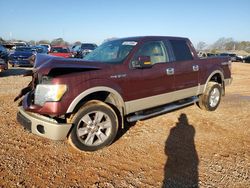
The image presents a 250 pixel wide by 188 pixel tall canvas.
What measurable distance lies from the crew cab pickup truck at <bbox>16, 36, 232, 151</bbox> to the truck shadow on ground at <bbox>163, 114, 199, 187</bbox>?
591mm

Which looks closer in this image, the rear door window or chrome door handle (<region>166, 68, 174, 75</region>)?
the rear door window

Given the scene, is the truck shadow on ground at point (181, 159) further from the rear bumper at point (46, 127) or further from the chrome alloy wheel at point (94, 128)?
the rear bumper at point (46, 127)

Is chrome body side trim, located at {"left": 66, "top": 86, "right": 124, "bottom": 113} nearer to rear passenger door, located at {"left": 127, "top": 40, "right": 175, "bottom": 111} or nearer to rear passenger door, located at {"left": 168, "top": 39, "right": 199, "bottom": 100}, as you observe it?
rear passenger door, located at {"left": 127, "top": 40, "right": 175, "bottom": 111}

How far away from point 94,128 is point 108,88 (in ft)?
2.28

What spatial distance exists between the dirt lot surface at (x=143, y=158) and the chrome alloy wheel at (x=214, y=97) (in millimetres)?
990

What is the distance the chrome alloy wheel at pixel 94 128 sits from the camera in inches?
157

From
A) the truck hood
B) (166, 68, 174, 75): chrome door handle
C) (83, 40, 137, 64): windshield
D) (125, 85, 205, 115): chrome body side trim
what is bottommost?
(125, 85, 205, 115): chrome body side trim

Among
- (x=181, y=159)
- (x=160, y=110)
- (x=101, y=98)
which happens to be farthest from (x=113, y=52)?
(x=181, y=159)

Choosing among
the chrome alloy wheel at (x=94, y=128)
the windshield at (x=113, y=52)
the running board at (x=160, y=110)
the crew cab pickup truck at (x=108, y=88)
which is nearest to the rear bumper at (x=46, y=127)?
the crew cab pickup truck at (x=108, y=88)

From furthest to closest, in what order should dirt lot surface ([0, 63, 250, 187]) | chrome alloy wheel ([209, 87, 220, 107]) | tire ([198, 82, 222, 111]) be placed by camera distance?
1. chrome alloy wheel ([209, 87, 220, 107])
2. tire ([198, 82, 222, 111])
3. dirt lot surface ([0, 63, 250, 187])

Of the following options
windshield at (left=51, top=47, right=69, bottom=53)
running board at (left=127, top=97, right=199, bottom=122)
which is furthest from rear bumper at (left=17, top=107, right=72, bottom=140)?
windshield at (left=51, top=47, right=69, bottom=53)

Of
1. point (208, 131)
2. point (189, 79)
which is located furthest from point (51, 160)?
point (189, 79)

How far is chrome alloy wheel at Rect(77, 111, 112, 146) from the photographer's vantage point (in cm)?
399

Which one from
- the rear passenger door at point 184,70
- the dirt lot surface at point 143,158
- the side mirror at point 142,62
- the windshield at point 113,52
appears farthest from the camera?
the rear passenger door at point 184,70
